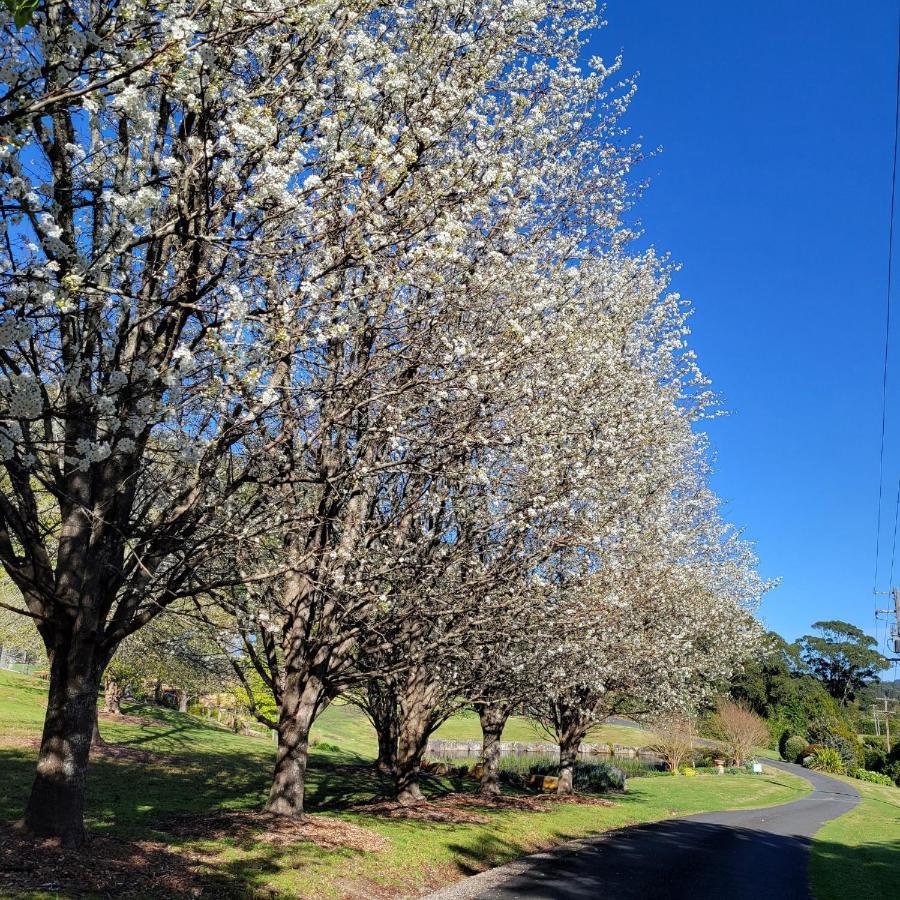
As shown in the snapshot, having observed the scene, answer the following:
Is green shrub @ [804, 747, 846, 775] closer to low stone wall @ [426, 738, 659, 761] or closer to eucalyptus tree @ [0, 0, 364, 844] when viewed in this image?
low stone wall @ [426, 738, 659, 761]

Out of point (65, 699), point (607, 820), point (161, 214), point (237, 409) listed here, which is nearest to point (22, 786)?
point (65, 699)

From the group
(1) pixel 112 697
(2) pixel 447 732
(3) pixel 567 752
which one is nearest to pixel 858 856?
(3) pixel 567 752

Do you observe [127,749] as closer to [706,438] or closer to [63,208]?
[63,208]

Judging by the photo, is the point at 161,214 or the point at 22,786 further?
the point at 22,786

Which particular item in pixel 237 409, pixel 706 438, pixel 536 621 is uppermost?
pixel 706 438

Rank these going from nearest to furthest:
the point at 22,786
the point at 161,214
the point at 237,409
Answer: the point at 161,214 → the point at 237,409 → the point at 22,786

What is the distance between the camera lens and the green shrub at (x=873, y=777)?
5272 centimetres

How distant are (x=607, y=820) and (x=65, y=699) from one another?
1649 cm

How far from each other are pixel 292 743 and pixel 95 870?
5081 millimetres

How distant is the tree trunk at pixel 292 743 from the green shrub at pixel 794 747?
208 ft

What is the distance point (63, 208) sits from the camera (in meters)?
6.44

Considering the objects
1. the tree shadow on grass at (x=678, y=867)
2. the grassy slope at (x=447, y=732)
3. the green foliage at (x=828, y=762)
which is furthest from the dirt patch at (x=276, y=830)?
the green foliage at (x=828, y=762)

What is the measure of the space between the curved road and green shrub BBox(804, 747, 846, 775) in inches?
1551

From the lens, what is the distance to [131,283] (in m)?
7.89
